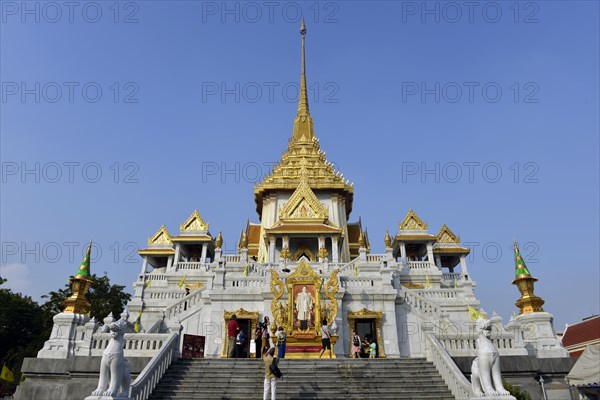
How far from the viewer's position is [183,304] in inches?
801

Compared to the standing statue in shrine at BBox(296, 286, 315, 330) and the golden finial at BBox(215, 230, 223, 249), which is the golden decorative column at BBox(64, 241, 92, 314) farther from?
the golden finial at BBox(215, 230, 223, 249)

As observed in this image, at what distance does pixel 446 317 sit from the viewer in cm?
1886

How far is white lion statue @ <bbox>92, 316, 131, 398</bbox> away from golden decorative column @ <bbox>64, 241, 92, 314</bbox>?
710cm

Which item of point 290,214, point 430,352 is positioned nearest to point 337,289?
point 430,352

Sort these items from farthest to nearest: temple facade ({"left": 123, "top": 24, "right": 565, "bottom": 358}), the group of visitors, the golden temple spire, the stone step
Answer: the golden temple spire → temple facade ({"left": 123, "top": 24, "right": 565, "bottom": 358}) → the group of visitors → the stone step

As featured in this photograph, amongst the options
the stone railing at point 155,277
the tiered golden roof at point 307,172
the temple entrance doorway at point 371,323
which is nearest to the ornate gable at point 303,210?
the tiered golden roof at point 307,172

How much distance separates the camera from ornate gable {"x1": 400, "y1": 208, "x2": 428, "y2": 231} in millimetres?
34688

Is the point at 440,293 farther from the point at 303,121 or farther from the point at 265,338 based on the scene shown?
the point at 303,121

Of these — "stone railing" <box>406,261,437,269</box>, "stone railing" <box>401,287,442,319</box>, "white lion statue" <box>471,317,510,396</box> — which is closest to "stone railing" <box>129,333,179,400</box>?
"white lion statue" <box>471,317,510,396</box>

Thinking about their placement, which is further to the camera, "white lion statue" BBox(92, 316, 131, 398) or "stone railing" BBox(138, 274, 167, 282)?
"stone railing" BBox(138, 274, 167, 282)

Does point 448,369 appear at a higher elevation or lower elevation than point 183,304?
lower

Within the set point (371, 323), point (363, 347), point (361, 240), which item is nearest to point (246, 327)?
point (363, 347)

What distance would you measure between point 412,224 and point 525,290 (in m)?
19.3

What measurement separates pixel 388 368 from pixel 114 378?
7735 mm
